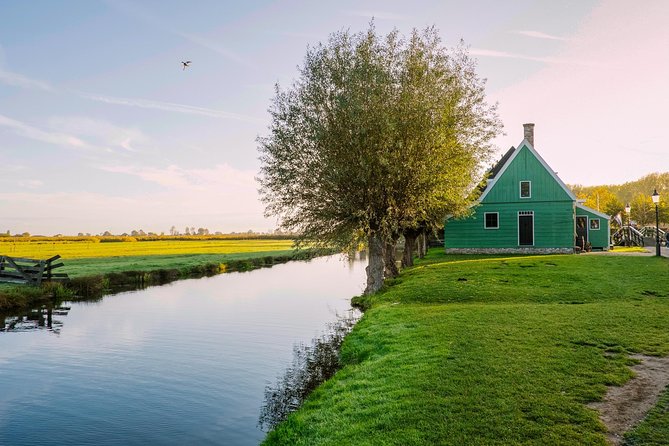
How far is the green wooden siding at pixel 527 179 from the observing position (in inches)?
1526

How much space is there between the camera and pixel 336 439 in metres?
8.30

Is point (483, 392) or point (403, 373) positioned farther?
point (403, 373)

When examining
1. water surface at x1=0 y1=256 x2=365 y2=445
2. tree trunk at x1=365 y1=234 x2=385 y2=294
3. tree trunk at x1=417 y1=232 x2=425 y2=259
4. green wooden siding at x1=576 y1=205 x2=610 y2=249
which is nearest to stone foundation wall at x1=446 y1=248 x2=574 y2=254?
green wooden siding at x1=576 y1=205 x2=610 y2=249

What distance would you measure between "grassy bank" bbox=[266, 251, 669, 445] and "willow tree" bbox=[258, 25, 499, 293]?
19.5 ft

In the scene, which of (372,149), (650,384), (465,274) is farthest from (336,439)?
(465,274)

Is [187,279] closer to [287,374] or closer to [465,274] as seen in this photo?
[465,274]

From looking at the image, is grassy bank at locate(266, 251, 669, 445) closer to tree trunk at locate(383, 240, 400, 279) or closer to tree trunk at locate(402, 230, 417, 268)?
tree trunk at locate(383, 240, 400, 279)

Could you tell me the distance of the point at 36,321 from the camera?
25.1 meters

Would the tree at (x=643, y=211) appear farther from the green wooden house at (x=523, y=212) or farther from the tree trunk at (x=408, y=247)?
the tree trunk at (x=408, y=247)

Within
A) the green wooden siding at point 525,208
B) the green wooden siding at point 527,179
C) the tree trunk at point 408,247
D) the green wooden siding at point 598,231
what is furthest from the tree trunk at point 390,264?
the green wooden siding at point 598,231

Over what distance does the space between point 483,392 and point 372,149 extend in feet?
56.4

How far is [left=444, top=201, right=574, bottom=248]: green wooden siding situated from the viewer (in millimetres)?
38438

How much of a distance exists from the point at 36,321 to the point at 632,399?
26758 mm

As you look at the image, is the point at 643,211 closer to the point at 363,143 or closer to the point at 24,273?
the point at 363,143
